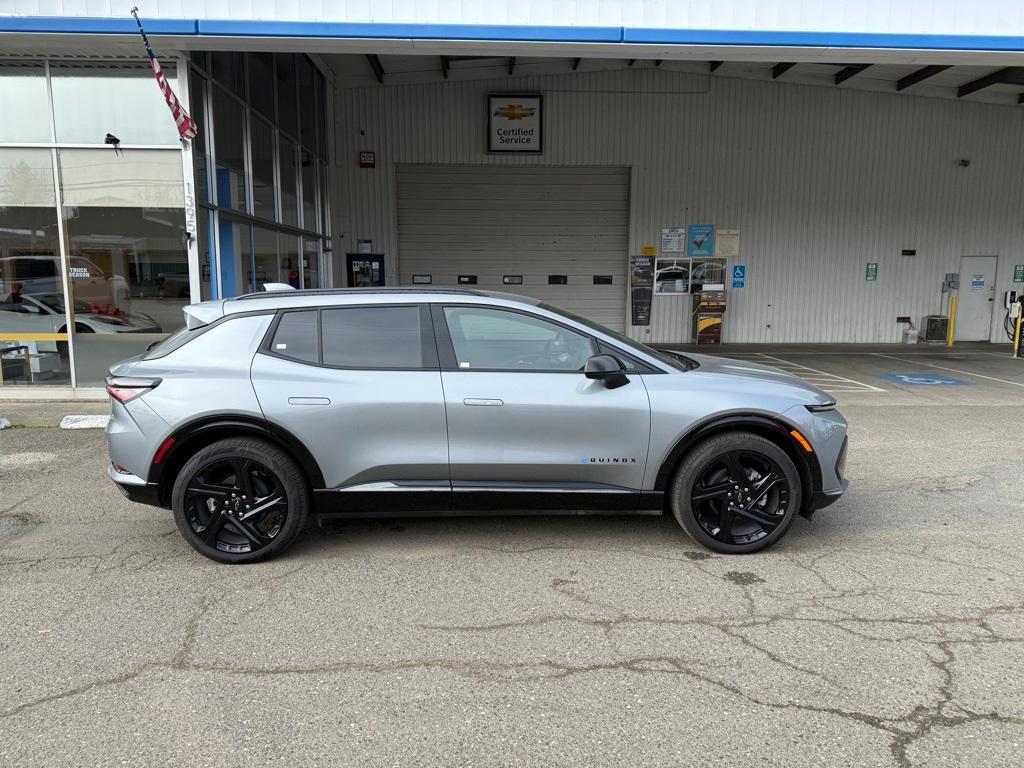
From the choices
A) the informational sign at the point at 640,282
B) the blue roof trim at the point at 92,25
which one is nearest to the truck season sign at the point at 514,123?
the informational sign at the point at 640,282

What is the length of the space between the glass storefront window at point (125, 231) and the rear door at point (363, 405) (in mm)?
5665

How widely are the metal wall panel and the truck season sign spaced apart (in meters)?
0.22

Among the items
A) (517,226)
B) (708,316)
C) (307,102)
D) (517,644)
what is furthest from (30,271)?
(708,316)

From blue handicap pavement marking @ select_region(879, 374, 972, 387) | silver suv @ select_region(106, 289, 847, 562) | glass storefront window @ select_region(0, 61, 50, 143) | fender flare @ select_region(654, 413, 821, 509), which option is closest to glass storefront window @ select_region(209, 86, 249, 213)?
glass storefront window @ select_region(0, 61, 50, 143)

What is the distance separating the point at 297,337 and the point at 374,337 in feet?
1.55

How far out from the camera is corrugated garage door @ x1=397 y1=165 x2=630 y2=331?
16734 millimetres

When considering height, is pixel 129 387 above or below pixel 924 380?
above

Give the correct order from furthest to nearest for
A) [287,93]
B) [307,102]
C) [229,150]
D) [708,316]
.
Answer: [708,316], [307,102], [287,93], [229,150]

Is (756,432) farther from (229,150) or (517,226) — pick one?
(517,226)

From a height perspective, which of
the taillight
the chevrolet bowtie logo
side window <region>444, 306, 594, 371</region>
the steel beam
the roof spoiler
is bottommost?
the taillight

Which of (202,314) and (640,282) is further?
(640,282)

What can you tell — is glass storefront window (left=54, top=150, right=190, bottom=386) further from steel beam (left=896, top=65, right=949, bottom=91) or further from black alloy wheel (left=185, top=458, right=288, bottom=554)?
steel beam (left=896, top=65, right=949, bottom=91)

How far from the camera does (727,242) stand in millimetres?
16953

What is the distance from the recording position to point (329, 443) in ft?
13.6
